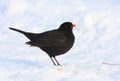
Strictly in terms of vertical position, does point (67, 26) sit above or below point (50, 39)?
above

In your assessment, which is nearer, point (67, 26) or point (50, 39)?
point (50, 39)

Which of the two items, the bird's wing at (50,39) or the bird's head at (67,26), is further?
the bird's head at (67,26)

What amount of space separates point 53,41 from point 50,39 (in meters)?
0.19

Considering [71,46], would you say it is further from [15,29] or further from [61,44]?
[15,29]

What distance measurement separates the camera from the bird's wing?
23.8m

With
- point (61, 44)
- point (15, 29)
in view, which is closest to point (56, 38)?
point (61, 44)

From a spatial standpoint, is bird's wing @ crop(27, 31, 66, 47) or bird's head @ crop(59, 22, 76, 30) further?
bird's head @ crop(59, 22, 76, 30)

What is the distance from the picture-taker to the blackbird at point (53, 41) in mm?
23720

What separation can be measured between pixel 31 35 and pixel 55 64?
2098mm

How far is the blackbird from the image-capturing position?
77.8 ft

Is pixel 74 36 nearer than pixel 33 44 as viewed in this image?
No

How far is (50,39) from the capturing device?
2406 cm

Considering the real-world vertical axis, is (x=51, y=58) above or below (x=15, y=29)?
below

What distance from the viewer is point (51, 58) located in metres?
24.0
